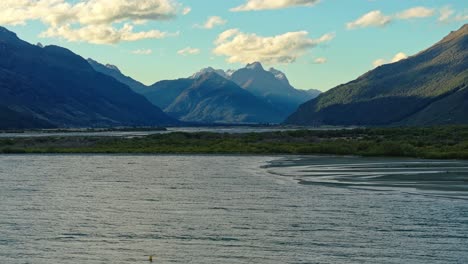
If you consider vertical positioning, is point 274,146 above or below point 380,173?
above

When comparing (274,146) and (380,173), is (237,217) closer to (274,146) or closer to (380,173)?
(380,173)

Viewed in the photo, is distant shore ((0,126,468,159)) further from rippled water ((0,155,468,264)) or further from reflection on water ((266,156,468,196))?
rippled water ((0,155,468,264))

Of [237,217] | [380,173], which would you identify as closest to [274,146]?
[380,173]

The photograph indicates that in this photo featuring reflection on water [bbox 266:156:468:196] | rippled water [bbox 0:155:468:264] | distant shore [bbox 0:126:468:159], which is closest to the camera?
rippled water [bbox 0:155:468:264]

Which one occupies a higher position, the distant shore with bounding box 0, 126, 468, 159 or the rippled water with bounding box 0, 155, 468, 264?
the distant shore with bounding box 0, 126, 468, 159

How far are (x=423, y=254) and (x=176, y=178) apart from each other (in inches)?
1405

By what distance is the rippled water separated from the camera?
2762 cm

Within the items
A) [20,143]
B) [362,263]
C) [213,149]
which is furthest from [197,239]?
[20,143]

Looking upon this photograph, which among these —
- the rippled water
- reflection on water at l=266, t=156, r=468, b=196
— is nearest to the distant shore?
reflection on water at l=266, t=156, r=468, b=196

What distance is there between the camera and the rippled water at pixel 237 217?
27.6 meters

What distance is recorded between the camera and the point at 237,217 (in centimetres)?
3656

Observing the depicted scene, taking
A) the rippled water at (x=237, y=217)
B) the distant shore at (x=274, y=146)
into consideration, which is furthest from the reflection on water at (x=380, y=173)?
the distant shore at (x=274, y=146)

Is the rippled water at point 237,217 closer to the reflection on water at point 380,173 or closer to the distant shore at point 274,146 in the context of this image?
the reflection on water at point 380,173

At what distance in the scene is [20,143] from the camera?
407ft
